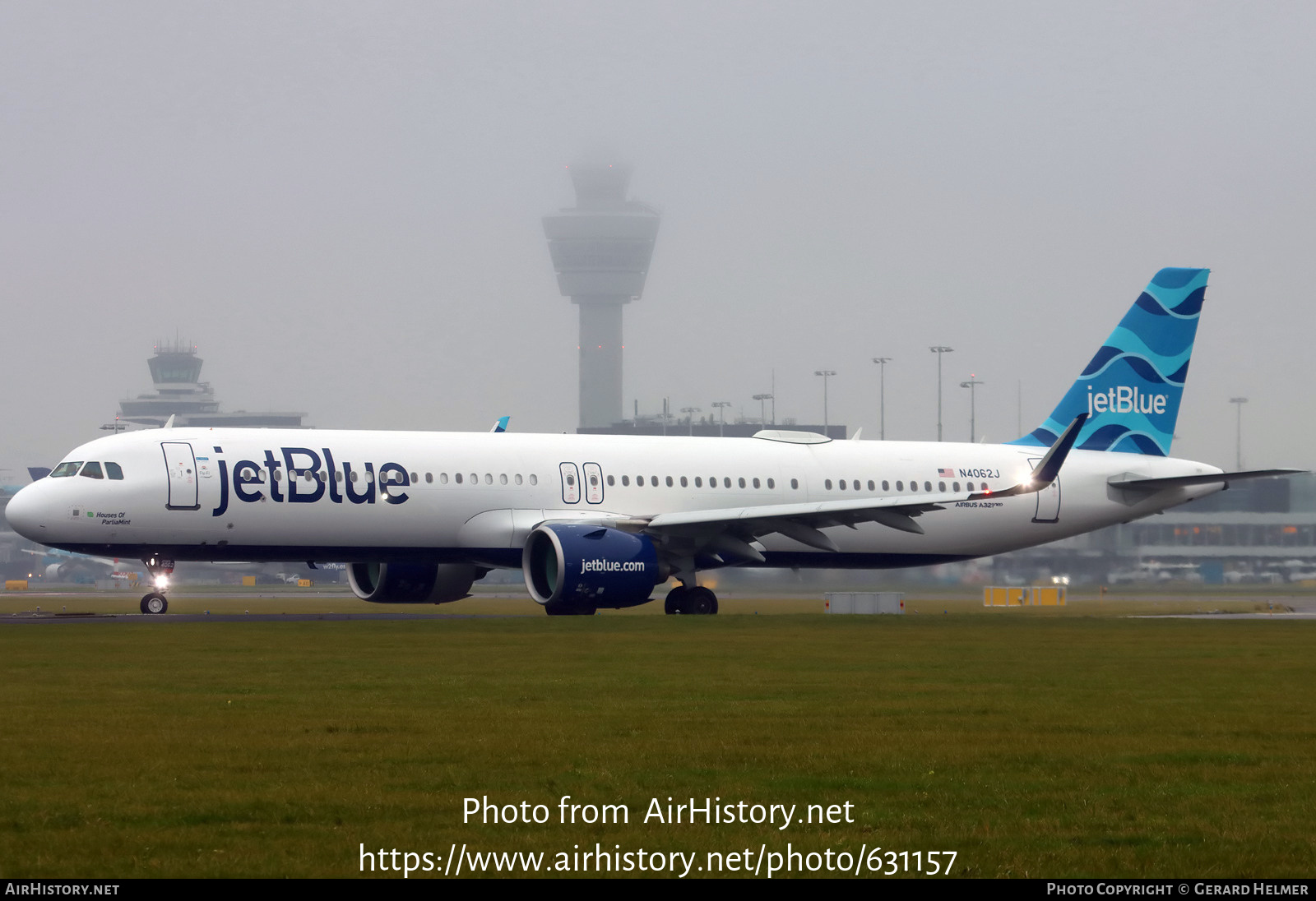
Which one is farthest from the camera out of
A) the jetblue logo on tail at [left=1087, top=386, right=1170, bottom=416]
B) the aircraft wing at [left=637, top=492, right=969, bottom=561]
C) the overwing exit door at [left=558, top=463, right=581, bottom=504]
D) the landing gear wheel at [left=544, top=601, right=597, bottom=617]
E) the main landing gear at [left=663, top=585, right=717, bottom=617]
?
the jetblue logo on tail at [left=1087, top=386, right=1170, bottom=416]

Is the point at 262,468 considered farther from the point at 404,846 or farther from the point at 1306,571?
the point at 1306,571

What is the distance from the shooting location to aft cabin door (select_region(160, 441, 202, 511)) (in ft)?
109

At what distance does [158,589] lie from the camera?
118 feet

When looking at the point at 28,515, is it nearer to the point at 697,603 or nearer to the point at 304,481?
the point at 304,481

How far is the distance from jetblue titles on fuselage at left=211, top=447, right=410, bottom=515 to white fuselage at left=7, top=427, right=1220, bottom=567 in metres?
0.03

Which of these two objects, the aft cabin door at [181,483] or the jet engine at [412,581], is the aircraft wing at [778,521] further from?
the aft cabin door at [181,483]

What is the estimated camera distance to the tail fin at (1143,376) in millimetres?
43656

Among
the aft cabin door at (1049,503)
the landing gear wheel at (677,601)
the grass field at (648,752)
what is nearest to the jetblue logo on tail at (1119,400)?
the aft cabin door at (1049,503)

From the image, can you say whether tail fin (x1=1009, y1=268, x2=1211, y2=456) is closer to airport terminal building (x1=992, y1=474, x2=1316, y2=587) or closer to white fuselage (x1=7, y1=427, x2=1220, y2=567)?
white fuselage (x1=7, y1=427, x2=1220, y2=567)

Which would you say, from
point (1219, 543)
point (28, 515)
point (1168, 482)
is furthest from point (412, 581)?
point (1219, 543)


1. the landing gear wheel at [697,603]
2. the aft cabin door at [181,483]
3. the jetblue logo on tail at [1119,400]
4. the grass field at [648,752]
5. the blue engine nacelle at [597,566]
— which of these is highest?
the jetblue logo on tail at [1119,400]

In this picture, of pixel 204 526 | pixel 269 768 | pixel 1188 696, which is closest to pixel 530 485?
pixel 204 526

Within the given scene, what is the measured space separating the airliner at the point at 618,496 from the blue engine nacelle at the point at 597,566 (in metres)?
0.05

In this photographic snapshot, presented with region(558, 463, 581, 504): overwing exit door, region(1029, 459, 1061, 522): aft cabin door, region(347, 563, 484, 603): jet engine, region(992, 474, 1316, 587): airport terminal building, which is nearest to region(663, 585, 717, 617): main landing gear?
region(558, 463, 581, 504): overwing exit door
